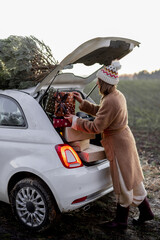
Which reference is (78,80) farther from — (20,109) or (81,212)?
(81,212)

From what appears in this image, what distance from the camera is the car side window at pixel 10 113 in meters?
3.58

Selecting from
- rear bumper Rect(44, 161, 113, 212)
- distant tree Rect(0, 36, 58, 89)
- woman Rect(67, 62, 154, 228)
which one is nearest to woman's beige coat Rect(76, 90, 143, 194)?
woman Rect(67, 62, 154, 228)

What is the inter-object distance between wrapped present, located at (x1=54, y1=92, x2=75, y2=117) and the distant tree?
71 cm

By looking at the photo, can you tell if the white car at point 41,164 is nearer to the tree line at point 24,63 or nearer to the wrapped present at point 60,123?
the wrapped present at point 60,123

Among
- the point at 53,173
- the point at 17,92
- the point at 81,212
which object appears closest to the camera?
the point at 53,173

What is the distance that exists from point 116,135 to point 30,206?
4.19 feet

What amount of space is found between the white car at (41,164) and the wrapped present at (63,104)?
0.20m

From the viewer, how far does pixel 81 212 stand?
414cm

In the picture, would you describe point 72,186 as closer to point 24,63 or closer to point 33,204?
point 33,204

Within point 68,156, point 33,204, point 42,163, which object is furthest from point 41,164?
point 33,204

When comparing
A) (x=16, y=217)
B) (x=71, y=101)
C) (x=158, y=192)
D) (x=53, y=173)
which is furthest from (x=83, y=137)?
(x=158, y=192)

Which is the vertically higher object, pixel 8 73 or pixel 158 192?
pixel 8 73

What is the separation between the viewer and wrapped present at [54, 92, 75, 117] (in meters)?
3.62

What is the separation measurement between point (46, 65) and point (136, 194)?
2.19m
